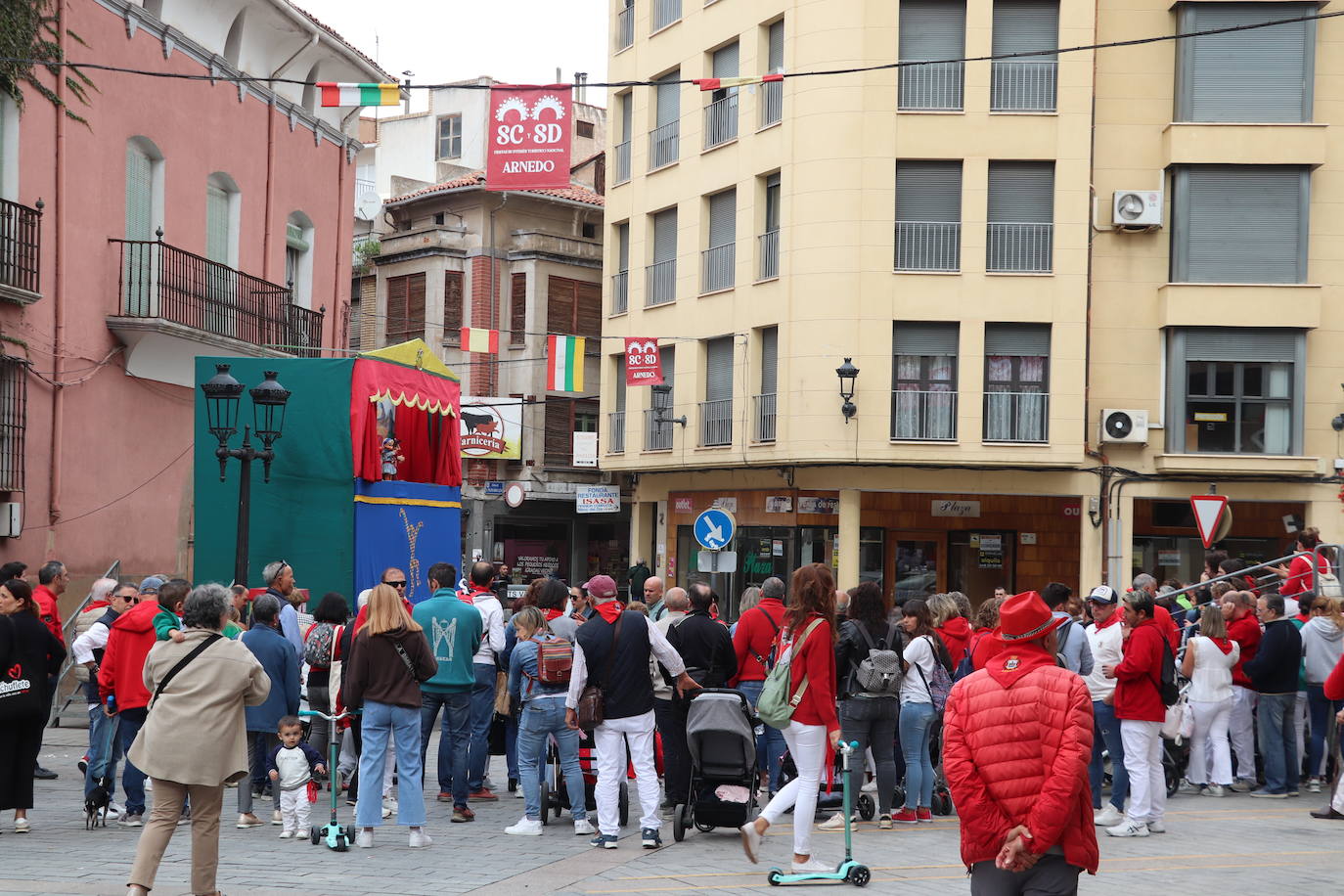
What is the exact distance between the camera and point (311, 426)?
642 inches

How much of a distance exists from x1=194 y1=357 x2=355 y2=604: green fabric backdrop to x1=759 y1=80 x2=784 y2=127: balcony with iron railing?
15819mm

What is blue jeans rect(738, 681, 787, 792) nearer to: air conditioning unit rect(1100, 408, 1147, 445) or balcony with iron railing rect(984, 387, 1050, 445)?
balcony with iron railing rect(984, 387, 1050, 445)

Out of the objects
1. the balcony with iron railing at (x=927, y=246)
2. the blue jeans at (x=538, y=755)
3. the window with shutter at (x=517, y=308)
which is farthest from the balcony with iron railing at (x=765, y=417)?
the blue jeans at (x=538, y=755)

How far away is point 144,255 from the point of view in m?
20.7

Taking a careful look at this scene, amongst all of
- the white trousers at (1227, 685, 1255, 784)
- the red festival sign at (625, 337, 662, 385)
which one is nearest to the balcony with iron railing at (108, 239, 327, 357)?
the red festival sign at (625, 337, 662, 385)

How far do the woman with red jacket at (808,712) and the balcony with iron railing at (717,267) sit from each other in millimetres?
22219

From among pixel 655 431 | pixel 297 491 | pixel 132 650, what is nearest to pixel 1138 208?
pixel 655 431

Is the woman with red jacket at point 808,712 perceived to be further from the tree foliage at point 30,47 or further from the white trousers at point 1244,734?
the tree foliage at point 30,47

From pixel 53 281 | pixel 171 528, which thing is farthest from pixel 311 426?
pixel 171 528

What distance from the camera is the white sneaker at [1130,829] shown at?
11305mm

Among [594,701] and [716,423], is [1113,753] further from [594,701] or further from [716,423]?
[716,423]

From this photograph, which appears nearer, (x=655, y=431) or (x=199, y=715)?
(x=199, y=715)

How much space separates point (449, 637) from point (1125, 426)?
1962 centimetres

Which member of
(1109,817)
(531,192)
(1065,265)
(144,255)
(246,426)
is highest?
(531,192)
